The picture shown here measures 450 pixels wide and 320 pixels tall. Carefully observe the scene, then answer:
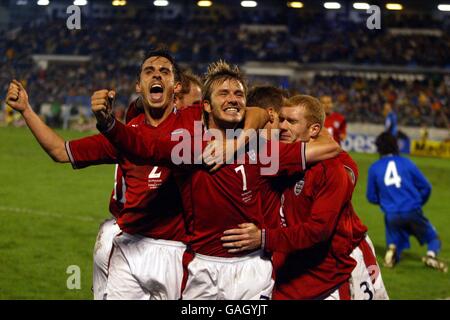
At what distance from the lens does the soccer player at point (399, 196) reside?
11.4m

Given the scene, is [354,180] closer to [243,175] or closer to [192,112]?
[243,175]

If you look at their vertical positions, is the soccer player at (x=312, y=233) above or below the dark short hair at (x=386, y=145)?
below

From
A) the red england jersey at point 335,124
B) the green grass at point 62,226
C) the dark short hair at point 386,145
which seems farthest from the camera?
the red england jersey at point 335,124

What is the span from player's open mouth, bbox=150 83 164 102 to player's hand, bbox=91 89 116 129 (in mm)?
1263

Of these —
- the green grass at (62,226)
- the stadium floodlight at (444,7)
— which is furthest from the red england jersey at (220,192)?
the stadium floodlight at (444,7)

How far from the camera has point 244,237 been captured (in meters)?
5.16

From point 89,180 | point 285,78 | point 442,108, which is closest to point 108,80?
point 285,78

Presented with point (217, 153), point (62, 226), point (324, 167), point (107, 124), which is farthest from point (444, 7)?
point (107, 124)

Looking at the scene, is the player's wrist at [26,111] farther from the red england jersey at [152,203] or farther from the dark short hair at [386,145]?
the dark short hair at [386,145]

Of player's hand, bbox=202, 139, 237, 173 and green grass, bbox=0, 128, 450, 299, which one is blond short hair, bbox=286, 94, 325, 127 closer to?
player's hand, bbox=202, 139, 237, 173

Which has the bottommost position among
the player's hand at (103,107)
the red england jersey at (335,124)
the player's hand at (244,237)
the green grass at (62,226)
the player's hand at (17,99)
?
the green grass at (62,226)

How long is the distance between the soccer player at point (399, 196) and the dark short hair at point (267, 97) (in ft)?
17.9

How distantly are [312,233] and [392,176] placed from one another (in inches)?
247

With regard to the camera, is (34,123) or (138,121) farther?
(138,121)
